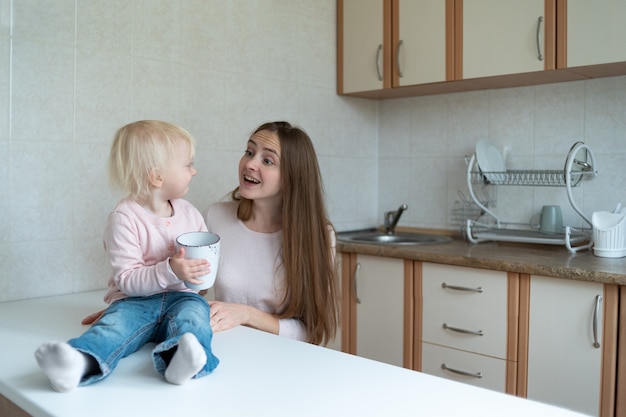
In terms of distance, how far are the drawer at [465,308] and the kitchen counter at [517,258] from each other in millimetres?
49

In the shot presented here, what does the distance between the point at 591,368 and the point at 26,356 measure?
169 cm

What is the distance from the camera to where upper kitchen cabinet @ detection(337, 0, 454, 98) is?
2.63 m

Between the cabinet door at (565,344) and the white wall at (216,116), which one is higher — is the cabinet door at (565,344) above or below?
below

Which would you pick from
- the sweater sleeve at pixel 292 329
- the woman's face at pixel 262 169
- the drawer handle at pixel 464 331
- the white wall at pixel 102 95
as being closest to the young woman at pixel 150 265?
the woman's face at pixel 262 169

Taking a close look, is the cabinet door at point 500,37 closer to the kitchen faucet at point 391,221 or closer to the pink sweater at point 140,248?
the kitchen faucet at point 391,221

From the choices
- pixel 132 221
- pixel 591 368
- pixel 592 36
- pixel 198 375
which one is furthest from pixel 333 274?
pixel 592 36

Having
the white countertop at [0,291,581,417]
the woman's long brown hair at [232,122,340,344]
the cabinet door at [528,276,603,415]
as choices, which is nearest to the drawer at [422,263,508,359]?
the cabinet door at [528,276,603,415]

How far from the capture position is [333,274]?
1795 mm

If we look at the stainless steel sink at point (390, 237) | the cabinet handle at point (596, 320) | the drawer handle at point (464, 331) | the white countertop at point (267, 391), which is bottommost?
the drawer handle at point (464, 331)

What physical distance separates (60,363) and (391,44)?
221 centimetres

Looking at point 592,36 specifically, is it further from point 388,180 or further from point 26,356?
Answer: point 26,356

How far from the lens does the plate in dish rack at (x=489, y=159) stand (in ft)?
8.70

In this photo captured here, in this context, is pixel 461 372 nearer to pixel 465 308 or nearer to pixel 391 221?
pixel 465 308

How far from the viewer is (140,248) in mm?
1387
